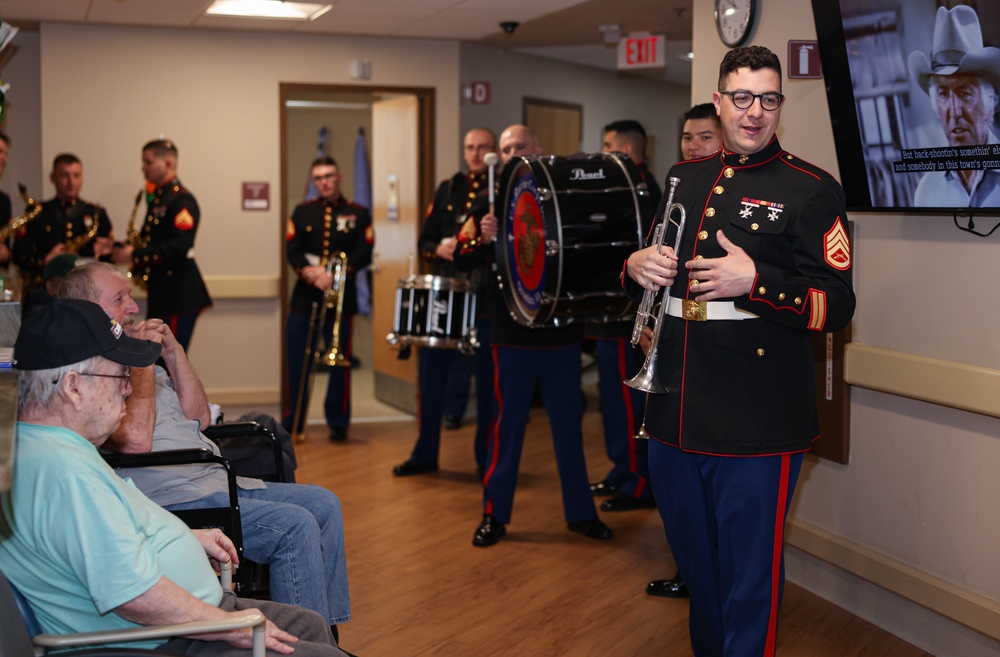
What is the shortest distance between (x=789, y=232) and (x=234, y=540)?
5.37 feet

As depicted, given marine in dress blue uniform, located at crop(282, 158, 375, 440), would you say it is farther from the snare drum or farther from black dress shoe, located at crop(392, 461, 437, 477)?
the snare drum

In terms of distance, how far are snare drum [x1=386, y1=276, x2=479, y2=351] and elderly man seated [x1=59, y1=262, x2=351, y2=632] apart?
2.05 metres

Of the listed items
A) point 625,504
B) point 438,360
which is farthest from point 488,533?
point 438,360

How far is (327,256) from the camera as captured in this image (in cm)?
649

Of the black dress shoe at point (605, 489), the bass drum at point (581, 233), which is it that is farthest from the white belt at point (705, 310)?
the black dress shoe at point (605, 489)

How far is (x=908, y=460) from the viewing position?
3426 mm

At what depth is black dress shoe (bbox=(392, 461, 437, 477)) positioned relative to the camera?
569 cm

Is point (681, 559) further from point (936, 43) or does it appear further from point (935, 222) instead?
point (936, 43)

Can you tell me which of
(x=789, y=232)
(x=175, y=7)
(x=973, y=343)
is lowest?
(x=973, y=343)

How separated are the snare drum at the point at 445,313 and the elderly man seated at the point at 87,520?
3019mm

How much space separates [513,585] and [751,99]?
7.00 ft

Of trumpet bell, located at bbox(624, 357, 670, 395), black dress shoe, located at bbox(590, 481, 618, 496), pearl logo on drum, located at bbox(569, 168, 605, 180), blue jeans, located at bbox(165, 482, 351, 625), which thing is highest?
pearl logo on drum, located at bbox(569, 168, 605, 180)

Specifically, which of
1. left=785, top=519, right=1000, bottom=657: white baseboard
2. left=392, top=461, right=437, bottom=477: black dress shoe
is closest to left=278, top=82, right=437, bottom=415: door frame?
left=392, top=461, right=437, bottom=477: black dress shoe

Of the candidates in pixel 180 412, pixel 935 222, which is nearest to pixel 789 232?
pixel 935 222
